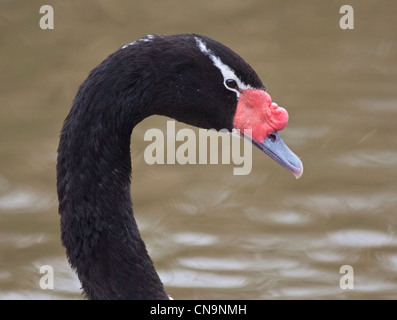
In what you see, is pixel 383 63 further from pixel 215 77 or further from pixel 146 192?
pixel 215 77

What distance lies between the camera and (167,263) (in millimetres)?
7832

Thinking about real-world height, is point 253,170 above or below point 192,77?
above

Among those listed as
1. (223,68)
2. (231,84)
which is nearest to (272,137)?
(231,84)

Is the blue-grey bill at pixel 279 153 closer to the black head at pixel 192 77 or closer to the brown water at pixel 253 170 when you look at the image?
the black head at pixel 192 77

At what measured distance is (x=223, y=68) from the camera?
5621mm

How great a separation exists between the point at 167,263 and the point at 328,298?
120 cm

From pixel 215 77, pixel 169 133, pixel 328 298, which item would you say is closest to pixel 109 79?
pixel 215 77

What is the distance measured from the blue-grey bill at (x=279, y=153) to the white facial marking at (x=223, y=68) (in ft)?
1.04

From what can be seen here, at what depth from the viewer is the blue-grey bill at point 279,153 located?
586cm

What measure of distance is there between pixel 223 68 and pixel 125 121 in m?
0.58

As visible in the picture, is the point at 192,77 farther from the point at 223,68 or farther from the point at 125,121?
the point at 125,121

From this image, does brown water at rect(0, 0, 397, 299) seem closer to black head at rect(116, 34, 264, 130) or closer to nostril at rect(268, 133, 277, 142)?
nostril at rect(268, 133, 277, 142)

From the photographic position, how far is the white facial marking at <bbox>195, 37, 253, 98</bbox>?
5547 mm

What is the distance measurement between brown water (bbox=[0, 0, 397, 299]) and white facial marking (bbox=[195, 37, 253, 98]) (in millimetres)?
2188
